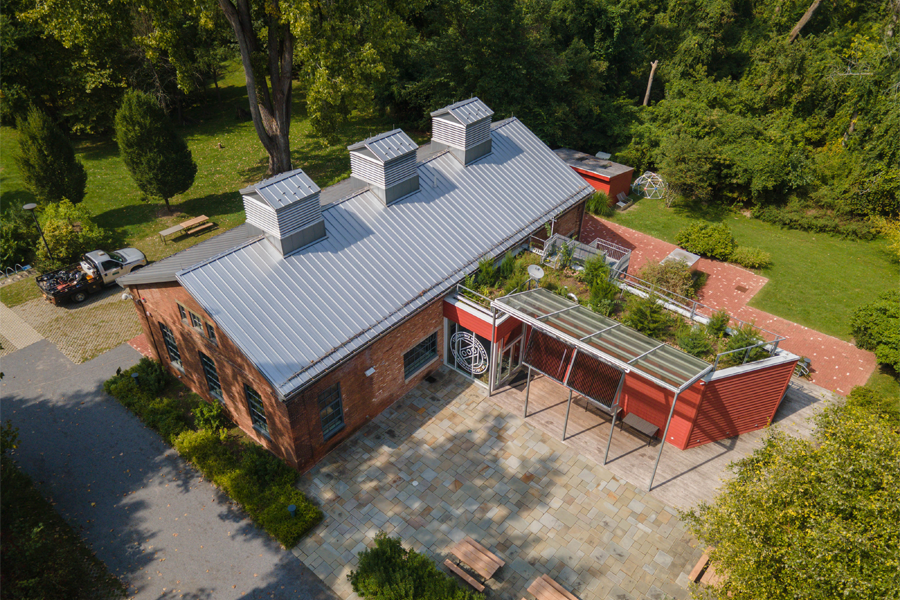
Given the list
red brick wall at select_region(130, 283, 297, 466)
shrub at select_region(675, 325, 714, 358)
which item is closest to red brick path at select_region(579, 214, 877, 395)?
shrub at select_region(675, 325, 714, 358)

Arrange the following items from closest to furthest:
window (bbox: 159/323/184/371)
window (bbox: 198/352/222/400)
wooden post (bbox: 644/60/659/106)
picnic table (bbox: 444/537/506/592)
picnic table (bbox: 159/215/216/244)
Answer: picnic table (bbox: 444/537/506/592) < window (bbox: 198/352/222/400) < window (bbox: 159/323/184/371) < picnic table (bbox: 159/215/216/244) < wooden post (bbox: 644/60/659/106)

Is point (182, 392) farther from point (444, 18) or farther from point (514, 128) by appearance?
point (444, 18)

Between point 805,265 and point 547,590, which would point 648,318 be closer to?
point 547,590

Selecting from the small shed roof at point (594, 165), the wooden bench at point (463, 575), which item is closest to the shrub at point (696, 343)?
the wooden bench at point (463, 575)

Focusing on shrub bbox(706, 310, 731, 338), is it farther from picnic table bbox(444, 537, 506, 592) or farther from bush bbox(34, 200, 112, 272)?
bush bbox(34, 200, 112, 272)

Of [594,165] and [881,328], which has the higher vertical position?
[594,165]

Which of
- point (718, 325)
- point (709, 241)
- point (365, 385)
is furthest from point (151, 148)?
point (709, 241)
